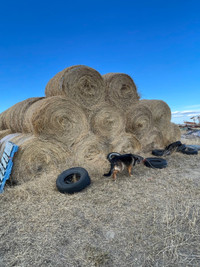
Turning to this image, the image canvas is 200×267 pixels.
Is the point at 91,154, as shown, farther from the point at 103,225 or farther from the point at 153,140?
the point at 153,140

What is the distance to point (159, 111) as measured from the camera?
799 centimetres

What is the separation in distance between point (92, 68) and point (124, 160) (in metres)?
3.06

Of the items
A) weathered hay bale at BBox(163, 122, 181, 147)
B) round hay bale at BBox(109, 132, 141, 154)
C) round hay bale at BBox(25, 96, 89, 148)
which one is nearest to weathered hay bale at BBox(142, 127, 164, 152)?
weathered hay bale at BBox(163, 122, 181, 147)

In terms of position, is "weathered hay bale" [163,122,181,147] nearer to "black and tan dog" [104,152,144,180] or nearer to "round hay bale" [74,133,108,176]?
"round hay bale" [74,133,108,176]

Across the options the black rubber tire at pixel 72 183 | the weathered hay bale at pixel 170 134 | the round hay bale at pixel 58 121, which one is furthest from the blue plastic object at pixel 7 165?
the weathered hay bale at pixel 170 134

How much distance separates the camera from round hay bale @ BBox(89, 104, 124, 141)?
5.90m

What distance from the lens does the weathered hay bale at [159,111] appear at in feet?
26.0

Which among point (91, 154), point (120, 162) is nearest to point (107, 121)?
point (91, 154)

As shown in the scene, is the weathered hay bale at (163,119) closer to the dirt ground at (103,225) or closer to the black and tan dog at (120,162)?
the black and tan dog at (120,162)

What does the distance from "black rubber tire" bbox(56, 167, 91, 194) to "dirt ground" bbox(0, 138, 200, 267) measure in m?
0.15

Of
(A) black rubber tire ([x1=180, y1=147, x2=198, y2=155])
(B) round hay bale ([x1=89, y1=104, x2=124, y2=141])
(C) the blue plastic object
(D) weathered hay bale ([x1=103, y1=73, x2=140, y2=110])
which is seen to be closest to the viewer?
(C) the blue plastic object

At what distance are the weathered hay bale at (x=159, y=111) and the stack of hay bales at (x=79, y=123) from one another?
666mm

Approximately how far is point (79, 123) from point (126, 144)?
2024mm

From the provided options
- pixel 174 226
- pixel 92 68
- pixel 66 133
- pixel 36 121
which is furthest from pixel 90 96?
pixel 174 226
